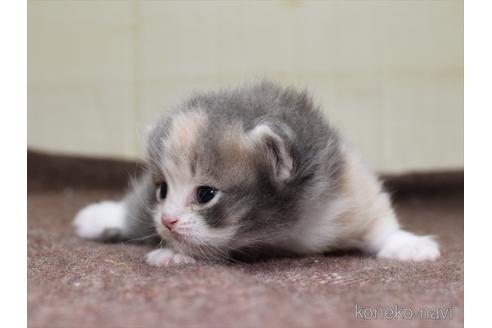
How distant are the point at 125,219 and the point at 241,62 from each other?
727mm

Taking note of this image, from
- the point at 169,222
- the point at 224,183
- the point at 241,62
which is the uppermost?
the point at 241,62

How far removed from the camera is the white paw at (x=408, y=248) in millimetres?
1870

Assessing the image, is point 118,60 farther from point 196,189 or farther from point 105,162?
point 105,162

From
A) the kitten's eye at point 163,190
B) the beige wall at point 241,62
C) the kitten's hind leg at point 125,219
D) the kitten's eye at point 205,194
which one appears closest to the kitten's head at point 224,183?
the kitten's eye at point 205,194

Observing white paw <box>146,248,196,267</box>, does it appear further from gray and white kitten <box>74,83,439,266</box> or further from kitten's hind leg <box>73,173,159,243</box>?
kitten's hind leg <box>73,173,159,243</box>

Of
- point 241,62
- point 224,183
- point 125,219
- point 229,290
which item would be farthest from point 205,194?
point 241,62

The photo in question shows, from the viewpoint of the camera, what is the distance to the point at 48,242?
6.63ft

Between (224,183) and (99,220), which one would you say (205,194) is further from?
(99,220)

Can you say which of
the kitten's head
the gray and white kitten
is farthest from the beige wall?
the kitten's head

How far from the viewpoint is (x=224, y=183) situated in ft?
5.24

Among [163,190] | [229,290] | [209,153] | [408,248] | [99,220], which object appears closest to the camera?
[229,290]

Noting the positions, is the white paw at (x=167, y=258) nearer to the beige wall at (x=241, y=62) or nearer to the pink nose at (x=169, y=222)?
the pink nose at (x=169, y=222)

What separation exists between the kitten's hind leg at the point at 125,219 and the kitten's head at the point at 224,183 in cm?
29
